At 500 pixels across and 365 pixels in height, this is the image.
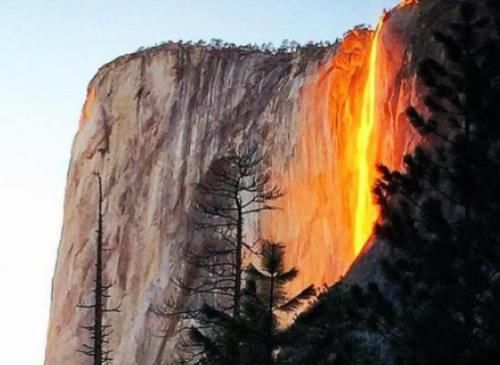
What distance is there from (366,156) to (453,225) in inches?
621

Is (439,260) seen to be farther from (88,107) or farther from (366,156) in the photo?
(88,107)

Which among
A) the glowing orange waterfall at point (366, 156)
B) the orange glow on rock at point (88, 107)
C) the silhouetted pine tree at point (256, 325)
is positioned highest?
the orange glow on rock at point (88, 107)

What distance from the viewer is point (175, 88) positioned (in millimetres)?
43219

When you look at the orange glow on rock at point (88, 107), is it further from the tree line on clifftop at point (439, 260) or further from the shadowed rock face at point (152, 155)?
the tree line on clifftop at point (439, 260)

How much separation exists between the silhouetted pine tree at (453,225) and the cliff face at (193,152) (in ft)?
36.3

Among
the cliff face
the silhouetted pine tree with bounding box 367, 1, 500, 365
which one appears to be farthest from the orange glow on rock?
the silhouetted pine tree with bounding box 367, 1, 500, 365

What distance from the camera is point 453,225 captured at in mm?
15578

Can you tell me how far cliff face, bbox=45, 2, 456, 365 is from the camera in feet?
107

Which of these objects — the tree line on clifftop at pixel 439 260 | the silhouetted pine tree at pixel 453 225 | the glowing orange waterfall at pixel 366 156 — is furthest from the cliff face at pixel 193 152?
the silhouetted pine tree at pixel 453 225

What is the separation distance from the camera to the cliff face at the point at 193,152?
107 ft

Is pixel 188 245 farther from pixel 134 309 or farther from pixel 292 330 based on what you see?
pixel 292 330

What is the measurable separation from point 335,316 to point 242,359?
1347mm

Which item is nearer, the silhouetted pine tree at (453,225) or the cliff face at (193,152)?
the silhouetted pine tree at (453,225)

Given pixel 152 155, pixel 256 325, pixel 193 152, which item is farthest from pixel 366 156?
pixel 256 325
